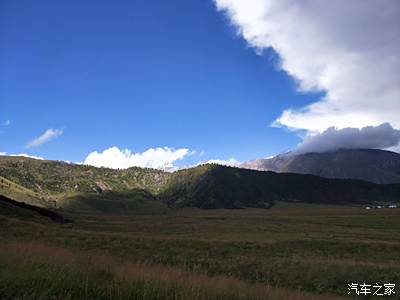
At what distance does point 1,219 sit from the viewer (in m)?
44.5

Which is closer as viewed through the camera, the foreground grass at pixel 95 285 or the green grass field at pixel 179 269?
the foreground grass at pixel 95 285

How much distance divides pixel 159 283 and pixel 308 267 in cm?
1710

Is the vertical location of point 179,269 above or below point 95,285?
below

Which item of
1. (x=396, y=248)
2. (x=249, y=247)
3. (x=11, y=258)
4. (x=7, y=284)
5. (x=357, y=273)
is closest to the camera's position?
(x=7, y=284)

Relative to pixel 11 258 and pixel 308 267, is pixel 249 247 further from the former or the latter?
pixel 11 258

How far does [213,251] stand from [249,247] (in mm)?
5139

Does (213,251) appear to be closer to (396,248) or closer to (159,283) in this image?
(396,248)

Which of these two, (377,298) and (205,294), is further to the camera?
(377,298)

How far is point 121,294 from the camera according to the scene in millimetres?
8750

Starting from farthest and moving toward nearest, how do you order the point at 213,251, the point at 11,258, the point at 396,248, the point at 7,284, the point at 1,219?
1. the point at 1,219
2. the point at 396,248
3. the point at 213,251
4. the point at 11,258
5. the point at 7,284

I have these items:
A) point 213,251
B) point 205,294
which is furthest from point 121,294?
point 213,251

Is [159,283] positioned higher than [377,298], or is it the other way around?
[159,283]

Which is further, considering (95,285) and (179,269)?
(179,269)

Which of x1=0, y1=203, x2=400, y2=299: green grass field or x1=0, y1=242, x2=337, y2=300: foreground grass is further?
x1=0, y1=203, x2=400, y2=299: green grass field
